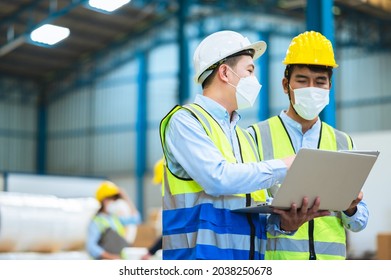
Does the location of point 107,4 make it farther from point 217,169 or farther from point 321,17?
point 217,169

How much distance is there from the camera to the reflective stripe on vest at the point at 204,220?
2.46 meters

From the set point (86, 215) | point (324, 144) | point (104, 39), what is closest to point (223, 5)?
point (104, 39)

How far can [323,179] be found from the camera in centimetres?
243

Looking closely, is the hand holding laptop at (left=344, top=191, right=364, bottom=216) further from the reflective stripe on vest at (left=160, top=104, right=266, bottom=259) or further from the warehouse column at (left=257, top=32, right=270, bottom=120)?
the warehouse column at (left=257, top=32, right=270, bottom=120)

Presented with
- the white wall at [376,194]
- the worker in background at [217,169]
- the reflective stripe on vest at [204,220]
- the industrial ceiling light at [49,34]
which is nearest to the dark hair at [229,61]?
the worker in background at [217,169]

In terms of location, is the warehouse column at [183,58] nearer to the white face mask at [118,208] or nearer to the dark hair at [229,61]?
the white face mask at [118,208]

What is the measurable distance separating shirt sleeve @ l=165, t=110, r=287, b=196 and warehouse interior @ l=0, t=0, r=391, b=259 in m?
10.4

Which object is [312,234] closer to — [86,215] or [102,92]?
[86,215]

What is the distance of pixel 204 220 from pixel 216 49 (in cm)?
66

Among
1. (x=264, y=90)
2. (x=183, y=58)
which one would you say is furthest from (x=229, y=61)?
(x=264, y=90)

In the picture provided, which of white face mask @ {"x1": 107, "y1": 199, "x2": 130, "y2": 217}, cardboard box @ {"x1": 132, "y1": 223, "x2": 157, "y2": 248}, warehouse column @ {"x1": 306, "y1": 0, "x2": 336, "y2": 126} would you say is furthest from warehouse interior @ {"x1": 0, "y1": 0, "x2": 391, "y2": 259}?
warehouse column @ {"x1": 306, "y1": 0, "x2": 336, "y2": 126}

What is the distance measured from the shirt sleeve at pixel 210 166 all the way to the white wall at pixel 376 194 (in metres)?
3.82
